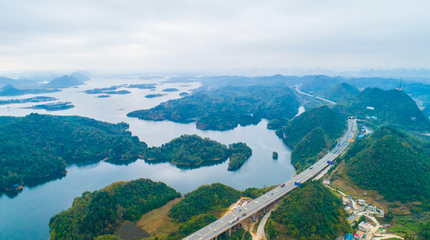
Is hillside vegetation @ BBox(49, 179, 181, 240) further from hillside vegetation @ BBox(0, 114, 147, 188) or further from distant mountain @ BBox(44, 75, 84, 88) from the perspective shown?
distant mountain @ BBox(44, 75, 84, 88)

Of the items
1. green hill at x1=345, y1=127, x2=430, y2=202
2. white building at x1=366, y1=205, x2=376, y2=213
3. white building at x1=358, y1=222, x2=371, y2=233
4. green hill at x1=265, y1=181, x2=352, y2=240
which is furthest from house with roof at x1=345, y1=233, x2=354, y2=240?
green hill at x1=345, y1=127, x2=430, y2=202

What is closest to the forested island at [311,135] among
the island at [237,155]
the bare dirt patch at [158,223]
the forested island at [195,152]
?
the island at [237,155]

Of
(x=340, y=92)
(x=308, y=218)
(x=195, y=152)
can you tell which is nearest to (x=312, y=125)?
(x=195, y=152)

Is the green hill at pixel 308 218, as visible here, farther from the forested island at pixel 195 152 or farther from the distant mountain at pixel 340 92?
the distant mountain at pixel 340 92

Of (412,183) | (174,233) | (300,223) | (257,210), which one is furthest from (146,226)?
(412,183)

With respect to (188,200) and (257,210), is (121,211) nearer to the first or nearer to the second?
(188,200)

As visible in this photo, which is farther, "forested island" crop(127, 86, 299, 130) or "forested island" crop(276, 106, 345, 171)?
"forested island" crop(127, 86, 299, 130)
